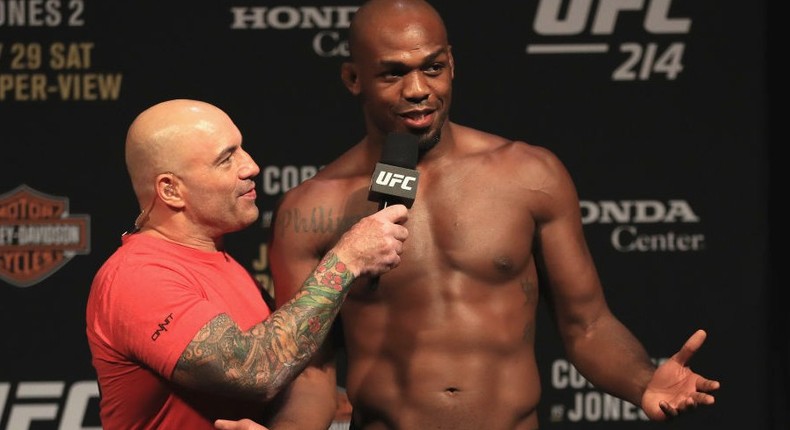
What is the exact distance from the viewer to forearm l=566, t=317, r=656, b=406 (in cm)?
272

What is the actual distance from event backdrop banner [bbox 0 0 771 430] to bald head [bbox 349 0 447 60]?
935mm

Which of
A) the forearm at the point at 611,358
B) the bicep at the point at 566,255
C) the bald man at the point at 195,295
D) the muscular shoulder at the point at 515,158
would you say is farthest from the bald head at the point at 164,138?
the forearm at the point at 611,358

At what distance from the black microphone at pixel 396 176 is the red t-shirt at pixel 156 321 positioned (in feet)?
0.93

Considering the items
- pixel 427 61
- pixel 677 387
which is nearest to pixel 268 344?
pixel 427 61

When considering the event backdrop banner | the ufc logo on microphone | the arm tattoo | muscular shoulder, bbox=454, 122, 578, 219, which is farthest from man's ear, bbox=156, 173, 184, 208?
the event backdrop banner

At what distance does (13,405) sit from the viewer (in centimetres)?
370

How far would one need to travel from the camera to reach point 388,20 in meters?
2.69

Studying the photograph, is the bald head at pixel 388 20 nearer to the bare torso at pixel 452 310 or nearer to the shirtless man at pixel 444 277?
the shirtless man at pixel 444 277

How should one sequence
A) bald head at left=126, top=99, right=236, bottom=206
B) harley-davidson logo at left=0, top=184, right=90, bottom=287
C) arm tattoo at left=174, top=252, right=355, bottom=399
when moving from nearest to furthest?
1. arm tattoo at left=174, top=252, right=355, bottom=399
2. bald head at left=126, top=99, right=236, bottom=206
3. harley-davidson logo at left=0, top=184, right=90, bottom=287

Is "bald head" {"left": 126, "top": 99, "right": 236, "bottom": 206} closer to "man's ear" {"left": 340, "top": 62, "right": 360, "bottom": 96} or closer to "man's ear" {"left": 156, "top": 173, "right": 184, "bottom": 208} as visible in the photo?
"man's ear" {"left": 156, "top": 173, "right": 184, "bottom": 208}

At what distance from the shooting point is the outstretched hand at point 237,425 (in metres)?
2.35

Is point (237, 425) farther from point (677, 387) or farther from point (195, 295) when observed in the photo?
point (677, 387)

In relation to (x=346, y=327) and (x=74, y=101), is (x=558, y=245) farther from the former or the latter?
(x=74, y=101)

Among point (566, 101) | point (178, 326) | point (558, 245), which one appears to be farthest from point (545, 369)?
point (178, 326)
